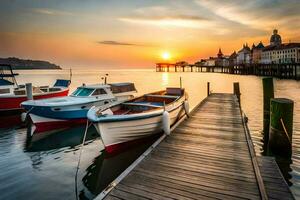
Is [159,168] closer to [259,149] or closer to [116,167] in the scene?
[116,167]

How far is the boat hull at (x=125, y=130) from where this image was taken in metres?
9.42

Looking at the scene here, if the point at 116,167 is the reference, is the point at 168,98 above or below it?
above

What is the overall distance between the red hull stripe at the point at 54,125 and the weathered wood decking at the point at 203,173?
373 inches

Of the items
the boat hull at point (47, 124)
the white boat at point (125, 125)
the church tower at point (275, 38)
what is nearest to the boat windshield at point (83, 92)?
the boat hull at point (47, 124)

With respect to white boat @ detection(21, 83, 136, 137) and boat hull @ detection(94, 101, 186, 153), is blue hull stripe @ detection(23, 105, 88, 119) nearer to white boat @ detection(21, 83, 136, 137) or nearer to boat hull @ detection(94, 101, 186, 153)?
white boat @ detection(21, 83, 136, 137)

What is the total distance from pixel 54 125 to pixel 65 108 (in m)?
1.58

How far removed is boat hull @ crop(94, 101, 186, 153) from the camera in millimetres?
9416

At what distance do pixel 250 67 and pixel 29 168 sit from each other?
9654cm

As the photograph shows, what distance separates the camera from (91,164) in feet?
32.9

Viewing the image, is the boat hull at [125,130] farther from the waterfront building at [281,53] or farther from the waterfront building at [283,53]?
the waterfront building at [283,53]

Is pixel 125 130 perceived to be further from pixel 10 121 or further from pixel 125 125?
pixel 10 121

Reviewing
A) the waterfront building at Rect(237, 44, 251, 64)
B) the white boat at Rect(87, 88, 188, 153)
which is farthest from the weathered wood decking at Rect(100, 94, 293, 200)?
the waterfront building at Rect(237, 44, 251, 64)

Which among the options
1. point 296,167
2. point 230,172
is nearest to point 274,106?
point 296,167

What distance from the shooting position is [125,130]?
9.86 meters
